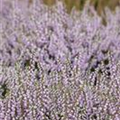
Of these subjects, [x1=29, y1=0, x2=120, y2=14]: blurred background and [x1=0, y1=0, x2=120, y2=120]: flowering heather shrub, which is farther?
[x1=29, y1=0, x2=120, y2=14]: blurred background

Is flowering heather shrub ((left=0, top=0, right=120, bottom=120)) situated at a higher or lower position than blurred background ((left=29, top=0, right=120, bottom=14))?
lower

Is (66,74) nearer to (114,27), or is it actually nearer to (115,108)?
(115,108)

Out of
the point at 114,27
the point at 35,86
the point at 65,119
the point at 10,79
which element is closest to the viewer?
the point at 65,119

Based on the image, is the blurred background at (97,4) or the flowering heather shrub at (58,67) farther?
the blurred background at (97,4)

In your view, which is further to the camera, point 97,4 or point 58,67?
point 97,4

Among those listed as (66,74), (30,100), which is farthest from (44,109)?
(66,74)

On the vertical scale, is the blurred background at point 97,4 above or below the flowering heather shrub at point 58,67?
above

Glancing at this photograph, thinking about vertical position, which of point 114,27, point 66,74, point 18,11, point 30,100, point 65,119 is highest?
point 18,11

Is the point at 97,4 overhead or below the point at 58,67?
overhead
